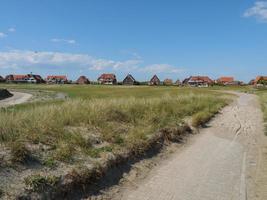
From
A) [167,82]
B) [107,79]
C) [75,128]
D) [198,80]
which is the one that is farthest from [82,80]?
[75,128]

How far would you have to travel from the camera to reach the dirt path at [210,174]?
7023 millimetres

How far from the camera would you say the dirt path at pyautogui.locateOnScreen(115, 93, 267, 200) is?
7.02 metres

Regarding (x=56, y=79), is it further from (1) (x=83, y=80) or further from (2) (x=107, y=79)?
(2) (x=107, y=79)

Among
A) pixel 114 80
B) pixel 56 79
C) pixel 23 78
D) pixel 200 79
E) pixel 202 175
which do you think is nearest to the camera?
pixel 202 175

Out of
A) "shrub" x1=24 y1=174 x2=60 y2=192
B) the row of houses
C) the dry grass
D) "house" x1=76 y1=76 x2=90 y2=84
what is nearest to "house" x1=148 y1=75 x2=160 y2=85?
the row of houses

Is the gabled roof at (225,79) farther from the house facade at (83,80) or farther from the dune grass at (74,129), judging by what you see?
the dune grass at (74,129)

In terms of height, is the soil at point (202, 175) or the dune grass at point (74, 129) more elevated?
the dune grass at point (74, 129)

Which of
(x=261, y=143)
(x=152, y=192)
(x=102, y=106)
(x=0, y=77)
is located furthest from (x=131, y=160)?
(x=0, y=77)

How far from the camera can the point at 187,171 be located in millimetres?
8641

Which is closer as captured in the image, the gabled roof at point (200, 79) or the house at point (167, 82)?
the gabled roof at point (200, 79)

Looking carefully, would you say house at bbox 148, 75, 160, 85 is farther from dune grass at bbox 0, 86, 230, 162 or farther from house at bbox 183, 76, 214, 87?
dune grass at bbox 0, 86, 230, 162

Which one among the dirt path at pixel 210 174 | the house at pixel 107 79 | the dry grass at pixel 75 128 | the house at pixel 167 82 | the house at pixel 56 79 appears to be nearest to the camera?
the dirt path at pixel 210 174

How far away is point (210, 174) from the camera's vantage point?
27.9 ft

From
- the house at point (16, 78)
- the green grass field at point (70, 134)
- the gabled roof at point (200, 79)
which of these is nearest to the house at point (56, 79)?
the house at point (16, 78)
